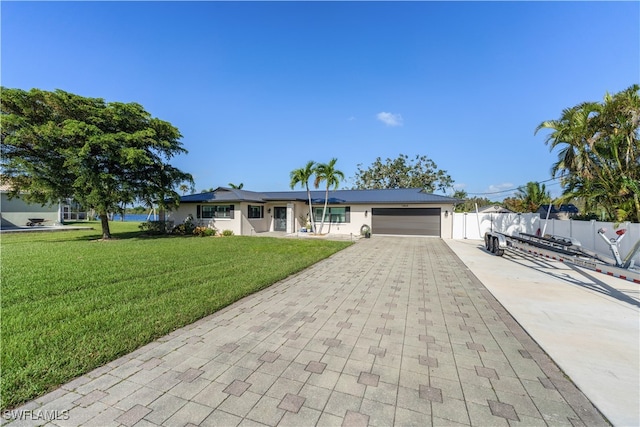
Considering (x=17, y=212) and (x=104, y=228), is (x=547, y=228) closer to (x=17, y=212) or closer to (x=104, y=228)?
(x=104, y=228)

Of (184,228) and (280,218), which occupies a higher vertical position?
(280,218)

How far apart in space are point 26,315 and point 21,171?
14.2 metres

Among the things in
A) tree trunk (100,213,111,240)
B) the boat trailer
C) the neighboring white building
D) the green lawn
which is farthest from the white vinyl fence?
the neighboring white building

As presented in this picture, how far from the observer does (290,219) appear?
19.9 meters

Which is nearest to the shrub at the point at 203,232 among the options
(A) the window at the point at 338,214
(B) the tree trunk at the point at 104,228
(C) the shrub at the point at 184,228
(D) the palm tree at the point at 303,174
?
(C) the shrub at the point at 184,228

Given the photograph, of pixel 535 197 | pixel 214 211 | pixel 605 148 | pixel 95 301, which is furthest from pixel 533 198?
pixel 95 301

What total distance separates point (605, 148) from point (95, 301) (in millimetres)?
16706

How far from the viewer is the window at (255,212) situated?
63.3 feet

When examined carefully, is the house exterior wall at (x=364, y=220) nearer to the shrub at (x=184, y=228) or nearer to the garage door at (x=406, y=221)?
the garage door at (x=406, y=221)

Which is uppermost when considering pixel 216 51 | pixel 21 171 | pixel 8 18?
pixel 216 51

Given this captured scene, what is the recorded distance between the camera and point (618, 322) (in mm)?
4105

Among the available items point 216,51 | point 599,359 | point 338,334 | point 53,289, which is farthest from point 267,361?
point 216,51

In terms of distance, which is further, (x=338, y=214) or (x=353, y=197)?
(x=353, y=197)

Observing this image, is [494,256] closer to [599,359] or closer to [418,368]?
[599,359]
